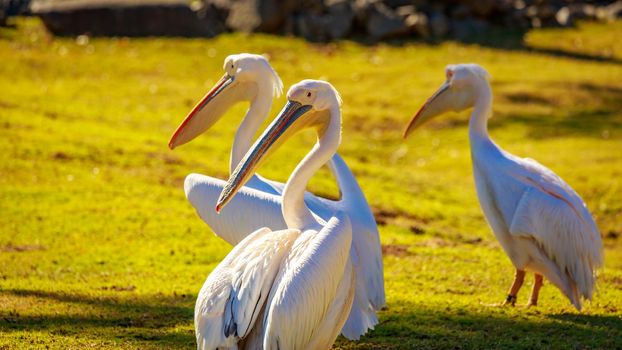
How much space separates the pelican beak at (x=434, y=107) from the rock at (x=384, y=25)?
1198 cm

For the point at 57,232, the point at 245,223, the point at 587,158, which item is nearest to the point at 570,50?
the point at 587,158

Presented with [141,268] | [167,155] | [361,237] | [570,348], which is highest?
[361,237]

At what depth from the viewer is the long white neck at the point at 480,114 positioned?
793cm

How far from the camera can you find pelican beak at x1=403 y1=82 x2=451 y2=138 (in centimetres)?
839

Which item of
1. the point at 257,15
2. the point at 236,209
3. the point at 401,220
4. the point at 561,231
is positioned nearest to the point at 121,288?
the point at 236,209

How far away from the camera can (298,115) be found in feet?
18.9

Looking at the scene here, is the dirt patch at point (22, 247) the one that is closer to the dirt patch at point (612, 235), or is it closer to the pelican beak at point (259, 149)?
the pelican beak at point (259, 149)

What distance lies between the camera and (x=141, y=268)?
8.29m

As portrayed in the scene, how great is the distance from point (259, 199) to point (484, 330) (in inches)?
67.2

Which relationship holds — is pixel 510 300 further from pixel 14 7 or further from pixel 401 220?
pixel 14 7

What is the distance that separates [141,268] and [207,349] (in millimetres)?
3546

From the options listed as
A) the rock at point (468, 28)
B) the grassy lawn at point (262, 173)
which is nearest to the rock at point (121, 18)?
the grassy lawn at point (262, 173)

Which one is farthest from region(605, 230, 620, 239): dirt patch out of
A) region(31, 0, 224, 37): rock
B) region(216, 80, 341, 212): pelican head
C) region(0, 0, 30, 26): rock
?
region(0, 0, 30, 26): rock

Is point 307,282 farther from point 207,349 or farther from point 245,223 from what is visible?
point 245,223
